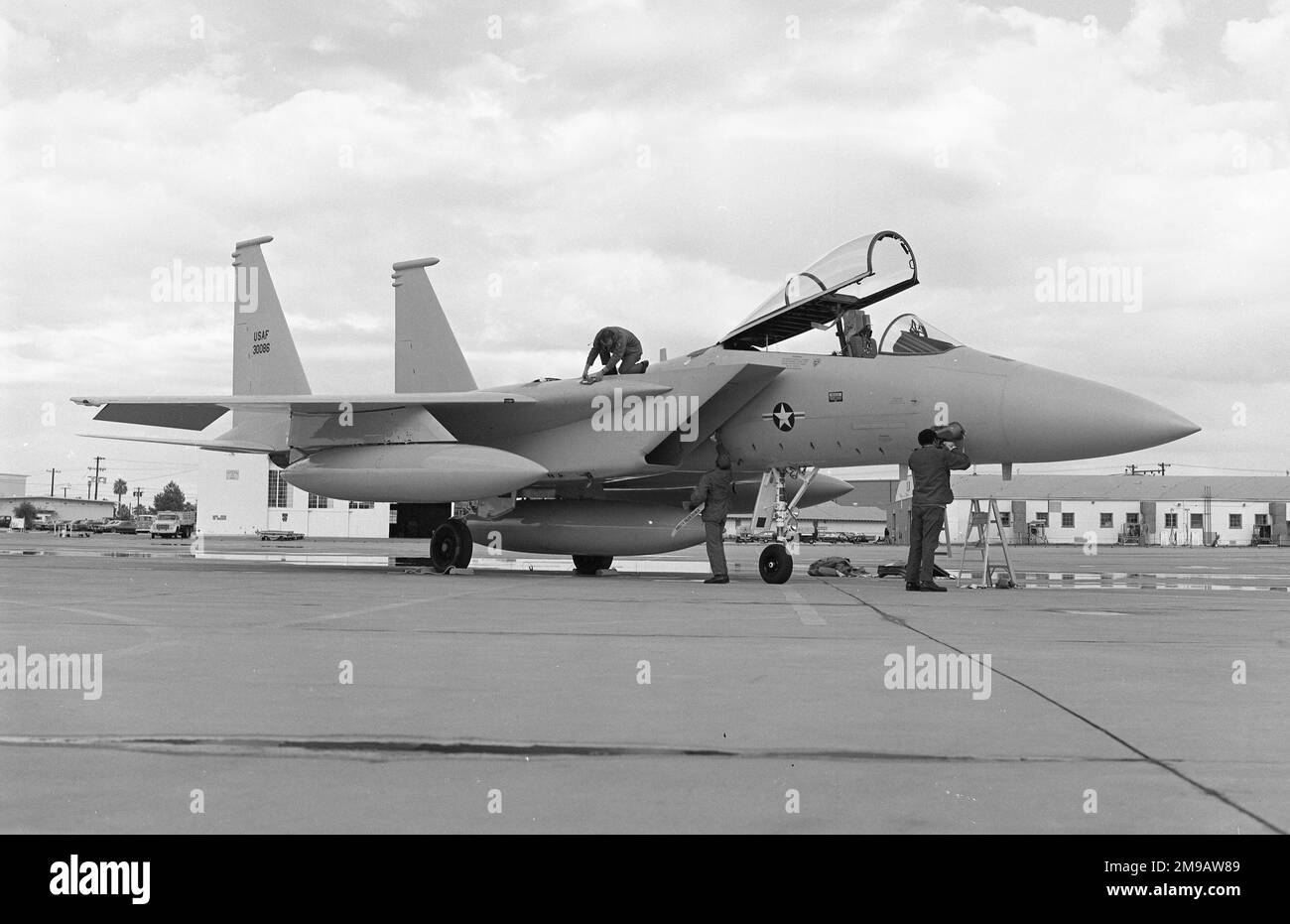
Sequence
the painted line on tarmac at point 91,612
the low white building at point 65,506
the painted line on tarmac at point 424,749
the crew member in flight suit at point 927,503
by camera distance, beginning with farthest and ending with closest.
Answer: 1. the low white building at point 65,506
2. the crew member in flight suit at point 927,503
3. the painted line on tarmac at point 91,612
4. the painted line on tarmac at point 424,749

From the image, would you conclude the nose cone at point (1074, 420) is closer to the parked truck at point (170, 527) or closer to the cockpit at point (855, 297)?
the cockpit at point (855, 297)

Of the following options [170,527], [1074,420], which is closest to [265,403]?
[1074,420]

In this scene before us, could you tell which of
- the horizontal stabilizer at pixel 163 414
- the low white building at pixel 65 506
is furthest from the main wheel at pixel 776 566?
the low white building at pixel 65 506

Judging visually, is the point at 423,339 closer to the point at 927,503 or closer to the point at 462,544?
the point at 462,544

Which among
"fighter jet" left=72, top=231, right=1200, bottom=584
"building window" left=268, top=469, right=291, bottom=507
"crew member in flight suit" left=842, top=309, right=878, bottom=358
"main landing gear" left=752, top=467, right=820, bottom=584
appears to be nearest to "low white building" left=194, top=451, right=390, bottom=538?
"building window" left=268, top=469, right=291, bottom=507

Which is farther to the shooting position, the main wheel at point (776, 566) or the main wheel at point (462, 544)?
the main wheel at point (462, 544)

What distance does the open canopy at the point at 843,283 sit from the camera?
1332 centimetres

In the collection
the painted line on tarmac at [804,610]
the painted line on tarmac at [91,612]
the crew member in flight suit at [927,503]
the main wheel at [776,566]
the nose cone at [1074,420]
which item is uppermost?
the nose cone at [1074,420]

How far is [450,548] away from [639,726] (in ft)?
39.9

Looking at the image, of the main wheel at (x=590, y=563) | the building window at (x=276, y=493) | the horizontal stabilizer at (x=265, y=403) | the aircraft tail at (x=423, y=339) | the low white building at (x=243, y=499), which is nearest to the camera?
the horizontal stabilizer at (x=265, y=403)

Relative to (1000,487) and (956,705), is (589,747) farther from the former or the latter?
(1000,487)

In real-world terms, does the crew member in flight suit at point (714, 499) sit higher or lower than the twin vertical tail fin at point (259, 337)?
lower

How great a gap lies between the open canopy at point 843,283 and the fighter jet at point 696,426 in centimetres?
2
